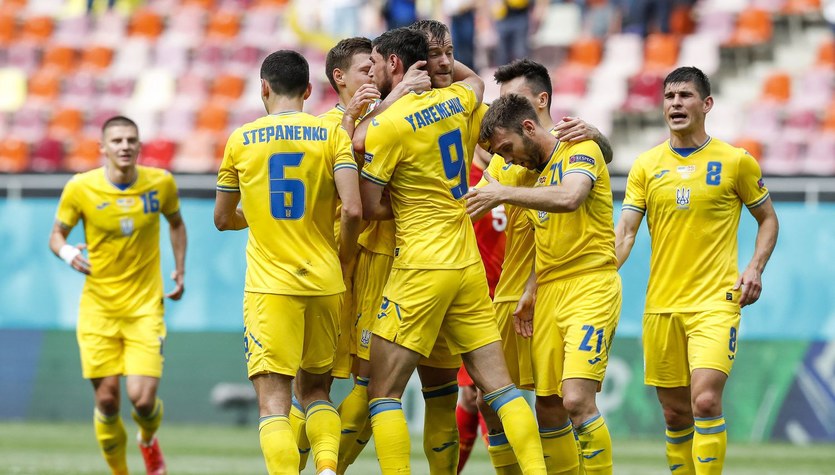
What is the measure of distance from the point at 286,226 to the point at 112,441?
3352mm

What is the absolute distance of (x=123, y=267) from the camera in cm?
998

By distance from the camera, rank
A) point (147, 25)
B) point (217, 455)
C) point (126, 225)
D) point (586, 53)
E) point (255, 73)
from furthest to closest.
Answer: point (147, 25) → point (255, 73) → point (586, 53) → point (217, 455) → point (126, 225)

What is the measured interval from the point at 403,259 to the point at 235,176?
3.53ft

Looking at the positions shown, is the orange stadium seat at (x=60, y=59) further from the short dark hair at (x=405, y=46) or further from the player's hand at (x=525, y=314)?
the player's hand at (x=525, y=314)

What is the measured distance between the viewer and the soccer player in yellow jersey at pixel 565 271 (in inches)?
277

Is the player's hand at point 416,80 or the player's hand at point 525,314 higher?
the player's hand at point 416,80

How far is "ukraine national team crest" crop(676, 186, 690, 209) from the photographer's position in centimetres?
772

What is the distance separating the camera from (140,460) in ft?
39.2

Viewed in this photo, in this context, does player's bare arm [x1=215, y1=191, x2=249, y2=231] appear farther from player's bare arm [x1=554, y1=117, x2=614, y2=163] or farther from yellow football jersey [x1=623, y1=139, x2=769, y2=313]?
yellow football jersey [x1=623, y1=139, x2=769, y2=313]

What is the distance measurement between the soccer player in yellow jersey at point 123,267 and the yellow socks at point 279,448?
9.92 ft

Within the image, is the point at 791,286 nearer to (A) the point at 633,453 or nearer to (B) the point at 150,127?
(A) the point at 633,453

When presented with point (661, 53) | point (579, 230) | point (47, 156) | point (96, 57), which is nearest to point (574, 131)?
point (579, 230)

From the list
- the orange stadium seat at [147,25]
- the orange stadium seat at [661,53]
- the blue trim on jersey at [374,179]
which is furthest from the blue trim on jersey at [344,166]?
the orange stadium seat at [147,25]

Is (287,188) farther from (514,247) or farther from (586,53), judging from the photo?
(586,53)
